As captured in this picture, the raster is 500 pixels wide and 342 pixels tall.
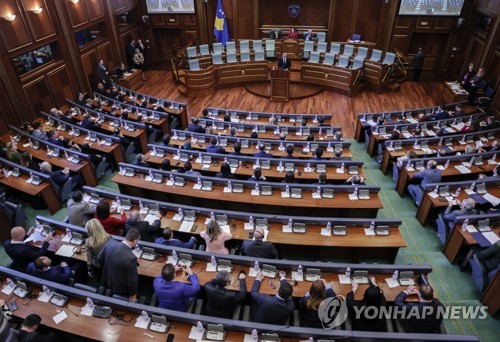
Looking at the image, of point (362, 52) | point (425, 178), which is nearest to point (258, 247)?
point (425, 178)

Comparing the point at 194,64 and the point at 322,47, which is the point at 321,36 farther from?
the point at 194,64

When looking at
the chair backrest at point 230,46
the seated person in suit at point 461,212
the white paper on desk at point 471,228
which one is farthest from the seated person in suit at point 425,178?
the chair backrest at point 230,46

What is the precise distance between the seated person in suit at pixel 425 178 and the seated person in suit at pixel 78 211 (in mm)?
6468

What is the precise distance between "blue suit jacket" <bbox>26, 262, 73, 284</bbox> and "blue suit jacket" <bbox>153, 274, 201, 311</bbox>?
1.48 m

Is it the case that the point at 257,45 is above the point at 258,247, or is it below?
above

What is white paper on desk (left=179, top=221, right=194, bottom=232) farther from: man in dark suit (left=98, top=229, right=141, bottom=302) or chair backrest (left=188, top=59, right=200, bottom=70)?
chair backrest (left=188, top=59, right=200, bottom=70)

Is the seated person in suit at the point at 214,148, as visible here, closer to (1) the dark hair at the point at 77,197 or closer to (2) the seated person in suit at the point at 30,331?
(1) the dark hair at the point at 77,197

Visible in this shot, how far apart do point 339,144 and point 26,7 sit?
9502 millimetres

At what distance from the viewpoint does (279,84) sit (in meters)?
12.8

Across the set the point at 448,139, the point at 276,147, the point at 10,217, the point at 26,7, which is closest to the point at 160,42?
the point at 26,7

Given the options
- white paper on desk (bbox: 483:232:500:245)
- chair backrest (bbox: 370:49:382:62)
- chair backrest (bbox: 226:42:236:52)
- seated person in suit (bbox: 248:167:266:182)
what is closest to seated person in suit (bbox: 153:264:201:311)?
seated person in suit (bbox: 248:167:266:182)

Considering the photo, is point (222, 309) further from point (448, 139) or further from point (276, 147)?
point (448, 139)

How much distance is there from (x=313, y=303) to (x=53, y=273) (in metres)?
3.65

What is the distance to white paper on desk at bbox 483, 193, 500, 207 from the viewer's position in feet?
21.4
